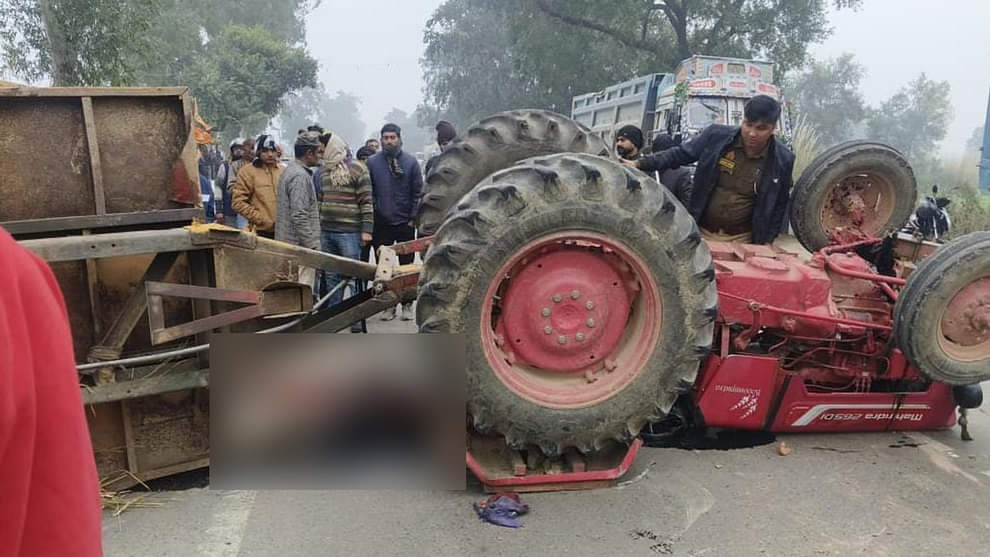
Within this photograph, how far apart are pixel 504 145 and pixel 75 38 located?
37.7ft

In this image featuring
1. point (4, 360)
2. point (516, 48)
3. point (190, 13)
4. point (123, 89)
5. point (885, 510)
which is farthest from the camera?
point (190, 13)

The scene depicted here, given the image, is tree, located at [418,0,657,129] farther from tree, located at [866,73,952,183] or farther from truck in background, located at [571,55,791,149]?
tree, located at [866,73,952,183]

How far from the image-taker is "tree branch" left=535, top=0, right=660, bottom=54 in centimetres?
2102

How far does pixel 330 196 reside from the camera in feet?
20.2

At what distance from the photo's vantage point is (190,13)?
29.5m

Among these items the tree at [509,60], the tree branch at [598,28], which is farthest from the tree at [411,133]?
the tree branch at [598,28]

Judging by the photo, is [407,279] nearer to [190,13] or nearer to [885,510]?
[885,510]

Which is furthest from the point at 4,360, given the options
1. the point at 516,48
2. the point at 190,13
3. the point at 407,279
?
the point at 190,13

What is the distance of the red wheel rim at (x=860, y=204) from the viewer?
4902mm

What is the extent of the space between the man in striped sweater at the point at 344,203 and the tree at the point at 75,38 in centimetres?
866

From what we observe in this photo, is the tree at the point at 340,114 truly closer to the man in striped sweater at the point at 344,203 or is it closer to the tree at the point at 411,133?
the tree at the point at 411,133

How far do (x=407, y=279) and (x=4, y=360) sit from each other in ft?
8.58

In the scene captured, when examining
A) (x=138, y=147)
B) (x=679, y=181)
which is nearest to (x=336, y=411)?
(x=138, y=147)

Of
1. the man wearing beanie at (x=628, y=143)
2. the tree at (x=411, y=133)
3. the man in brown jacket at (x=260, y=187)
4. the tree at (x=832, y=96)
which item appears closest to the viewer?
the man wearing beanie at (x=628, y=143)
